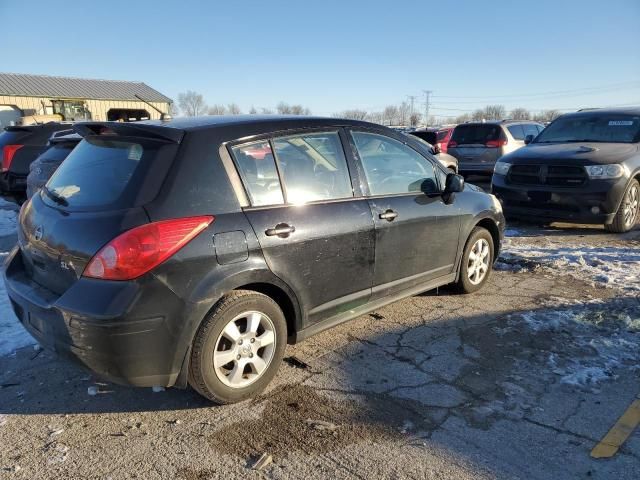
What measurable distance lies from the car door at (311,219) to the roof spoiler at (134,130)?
37 centimetres

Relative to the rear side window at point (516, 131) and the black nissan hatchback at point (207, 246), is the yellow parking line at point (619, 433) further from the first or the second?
the rear side window at point (516, 131)

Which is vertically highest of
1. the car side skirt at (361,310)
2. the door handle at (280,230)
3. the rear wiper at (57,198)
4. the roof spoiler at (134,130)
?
the roof spoiler at (134,130)

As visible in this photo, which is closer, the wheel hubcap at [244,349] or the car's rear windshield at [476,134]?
the wheel hubcap at [244,349]

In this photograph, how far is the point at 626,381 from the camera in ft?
10.8

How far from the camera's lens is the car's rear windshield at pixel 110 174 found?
2801 millimetres

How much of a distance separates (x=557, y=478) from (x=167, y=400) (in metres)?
2.24

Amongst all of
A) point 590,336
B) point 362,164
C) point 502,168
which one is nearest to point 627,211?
point 502,168

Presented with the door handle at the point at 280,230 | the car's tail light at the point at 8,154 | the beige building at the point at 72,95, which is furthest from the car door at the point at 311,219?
the beige building at the point at 72,95

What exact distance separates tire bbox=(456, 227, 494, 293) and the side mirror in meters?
0.59

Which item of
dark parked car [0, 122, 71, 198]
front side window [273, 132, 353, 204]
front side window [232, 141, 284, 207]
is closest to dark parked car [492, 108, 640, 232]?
front side window [273, 132, 353, 204]

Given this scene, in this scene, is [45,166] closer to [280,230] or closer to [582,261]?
[280,230]

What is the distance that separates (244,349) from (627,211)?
6.85m

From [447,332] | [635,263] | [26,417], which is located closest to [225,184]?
[26,417]

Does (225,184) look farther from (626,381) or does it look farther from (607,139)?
(607,139)
